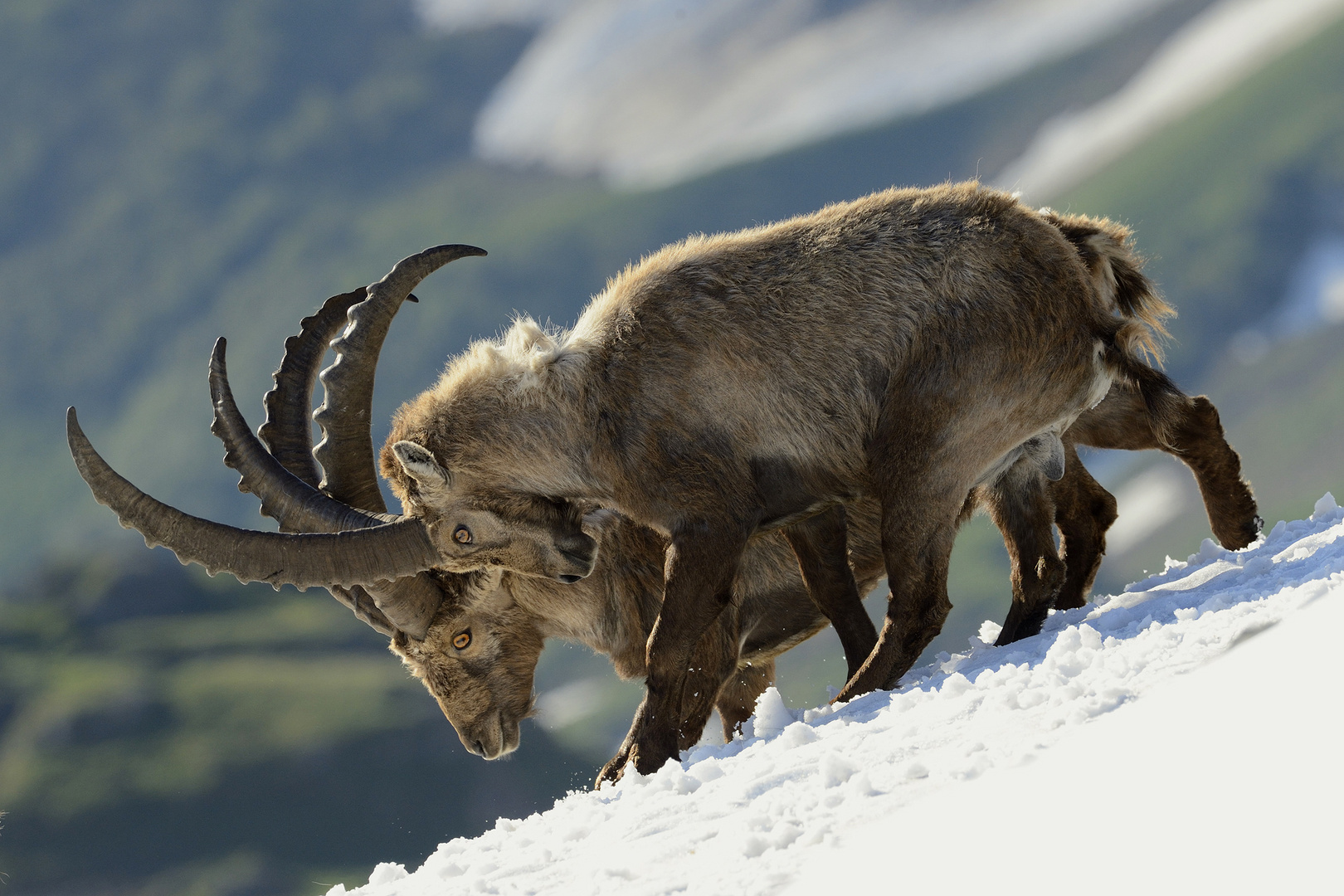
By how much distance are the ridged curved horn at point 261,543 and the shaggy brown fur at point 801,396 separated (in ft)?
0.87

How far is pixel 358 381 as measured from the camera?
24.7 ft

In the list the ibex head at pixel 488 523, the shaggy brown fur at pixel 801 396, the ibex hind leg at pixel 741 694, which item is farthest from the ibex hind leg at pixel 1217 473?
the ibex head at pixel 488 523

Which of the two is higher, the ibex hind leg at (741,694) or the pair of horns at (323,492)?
the pair of horns at (323,492)

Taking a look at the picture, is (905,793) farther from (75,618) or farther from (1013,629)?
(75,618)

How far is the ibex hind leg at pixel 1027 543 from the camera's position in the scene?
7.71m

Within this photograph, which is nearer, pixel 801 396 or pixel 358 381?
pixel 801 396

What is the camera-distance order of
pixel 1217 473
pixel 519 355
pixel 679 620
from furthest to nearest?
pixel 1217 473 < pixel 519 355 < pixel 679 620

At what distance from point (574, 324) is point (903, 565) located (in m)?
2.30

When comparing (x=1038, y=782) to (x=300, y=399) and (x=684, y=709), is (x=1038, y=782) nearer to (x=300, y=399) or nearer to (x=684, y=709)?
(x=684, y=709)

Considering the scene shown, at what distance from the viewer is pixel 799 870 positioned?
4.11 meters

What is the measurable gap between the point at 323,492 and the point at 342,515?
483 millimetres

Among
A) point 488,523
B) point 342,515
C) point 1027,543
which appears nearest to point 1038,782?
point 488,523

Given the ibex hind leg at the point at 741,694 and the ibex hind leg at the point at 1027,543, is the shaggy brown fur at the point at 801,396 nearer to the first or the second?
the ibex hind leg at the point at 1027,543

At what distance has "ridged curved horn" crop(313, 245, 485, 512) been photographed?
7445 mm
